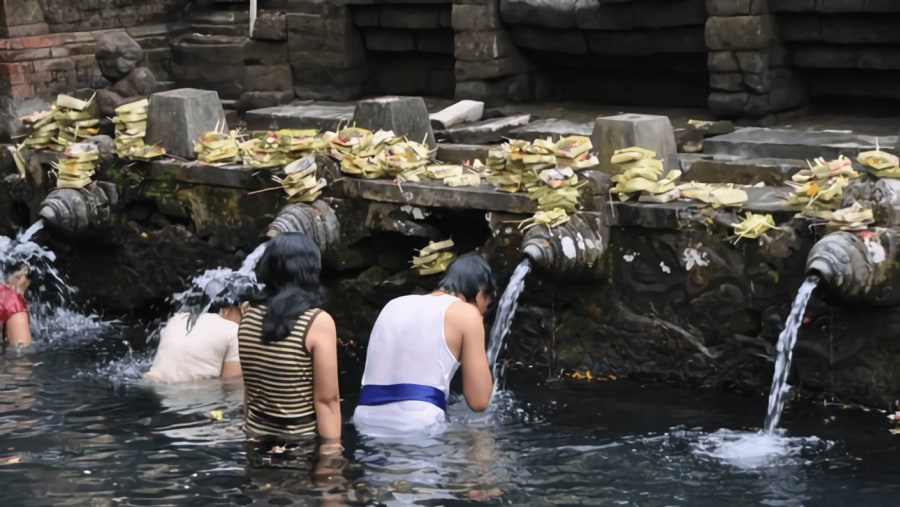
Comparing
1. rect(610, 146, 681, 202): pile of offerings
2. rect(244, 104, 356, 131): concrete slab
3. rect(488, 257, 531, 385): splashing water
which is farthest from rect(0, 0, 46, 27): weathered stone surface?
rect(610, 146, 681, 202): pile of offerings

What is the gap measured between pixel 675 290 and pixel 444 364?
2.23 m

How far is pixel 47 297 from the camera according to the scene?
11.3m

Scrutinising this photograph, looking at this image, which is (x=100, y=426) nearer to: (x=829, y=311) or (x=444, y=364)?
(x=444, y=364)

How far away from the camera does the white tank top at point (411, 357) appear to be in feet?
20.7

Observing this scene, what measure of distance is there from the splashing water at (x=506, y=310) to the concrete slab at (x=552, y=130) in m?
2.51

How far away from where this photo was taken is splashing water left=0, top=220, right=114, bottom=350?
10.5 metres

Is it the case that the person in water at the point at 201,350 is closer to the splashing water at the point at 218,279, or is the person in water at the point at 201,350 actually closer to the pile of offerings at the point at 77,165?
the splashing water at the point at 218,279

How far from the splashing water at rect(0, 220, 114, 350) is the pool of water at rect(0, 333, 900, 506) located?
2.02 meters

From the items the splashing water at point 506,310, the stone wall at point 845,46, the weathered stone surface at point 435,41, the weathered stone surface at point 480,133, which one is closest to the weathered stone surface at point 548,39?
the weathered stone surface at point 435,41

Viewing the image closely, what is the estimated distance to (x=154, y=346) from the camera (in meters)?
9.96

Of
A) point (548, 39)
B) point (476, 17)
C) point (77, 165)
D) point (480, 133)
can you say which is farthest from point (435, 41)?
point (77, 165)

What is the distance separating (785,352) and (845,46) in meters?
3.78

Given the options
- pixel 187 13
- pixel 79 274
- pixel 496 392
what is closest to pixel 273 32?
pixel 187 13

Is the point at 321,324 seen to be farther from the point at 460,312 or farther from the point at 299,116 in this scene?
the point at 299,116
